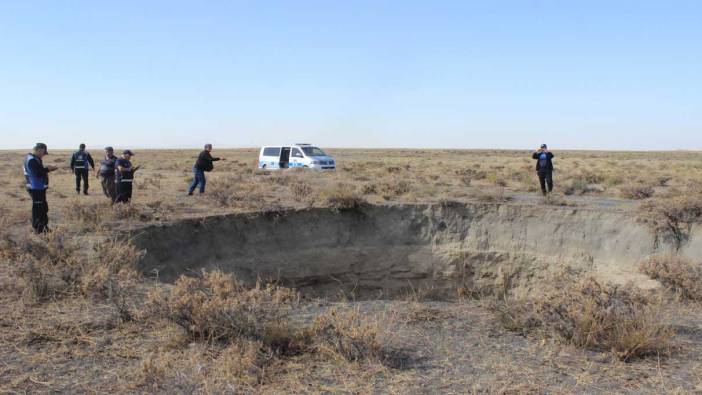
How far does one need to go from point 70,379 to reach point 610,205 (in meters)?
15.8

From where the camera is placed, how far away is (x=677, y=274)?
9008 millimetres

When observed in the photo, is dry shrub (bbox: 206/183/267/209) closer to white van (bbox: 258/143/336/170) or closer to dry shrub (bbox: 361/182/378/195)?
dry shrub (bbox: 361/182/378/195)

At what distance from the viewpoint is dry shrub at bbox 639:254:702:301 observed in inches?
327

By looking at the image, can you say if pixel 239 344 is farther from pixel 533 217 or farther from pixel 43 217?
pixel 533 217

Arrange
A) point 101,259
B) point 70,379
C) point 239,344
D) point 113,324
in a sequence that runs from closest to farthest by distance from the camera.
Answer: point 70,379 < point 239,344 < point 113,324 < point 101,259

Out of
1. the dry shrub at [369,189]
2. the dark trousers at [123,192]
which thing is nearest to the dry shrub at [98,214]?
the dark trousers at [123,192]

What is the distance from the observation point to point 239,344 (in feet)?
16.9

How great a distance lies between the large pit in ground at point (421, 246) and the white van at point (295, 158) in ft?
37.2

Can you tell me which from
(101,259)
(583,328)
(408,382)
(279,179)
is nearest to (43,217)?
(101,259)

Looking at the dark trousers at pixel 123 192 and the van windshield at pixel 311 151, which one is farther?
the van windshield at pixel 311 151

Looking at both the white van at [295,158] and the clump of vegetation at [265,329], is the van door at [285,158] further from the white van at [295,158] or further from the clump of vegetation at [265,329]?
the clump of vegetation at [265,329]

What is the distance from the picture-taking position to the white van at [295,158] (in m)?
26.7

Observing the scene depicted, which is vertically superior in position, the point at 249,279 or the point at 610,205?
the point at 610,205

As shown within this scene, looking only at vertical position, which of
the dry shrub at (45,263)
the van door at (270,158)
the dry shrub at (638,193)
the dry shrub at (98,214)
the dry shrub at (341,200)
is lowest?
the dry shrub at (45,263)
